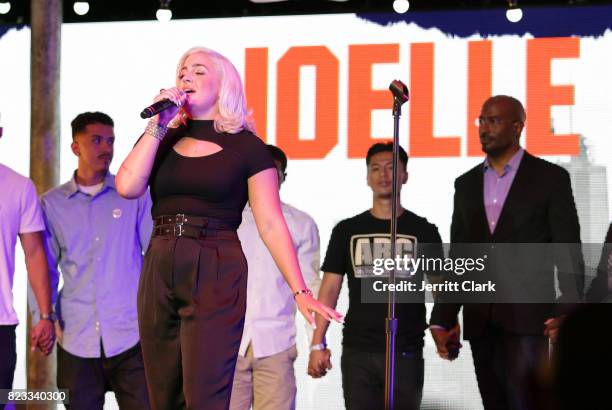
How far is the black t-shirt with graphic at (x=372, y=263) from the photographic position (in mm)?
4965

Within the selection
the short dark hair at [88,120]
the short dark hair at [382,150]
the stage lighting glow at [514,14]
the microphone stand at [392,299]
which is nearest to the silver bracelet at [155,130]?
the microphone stand at [392,299]

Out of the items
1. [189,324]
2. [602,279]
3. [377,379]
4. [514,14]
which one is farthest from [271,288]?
[189,324]

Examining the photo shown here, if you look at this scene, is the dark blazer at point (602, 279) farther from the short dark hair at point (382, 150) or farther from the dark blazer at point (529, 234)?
the short dark hair at point (382, 150)

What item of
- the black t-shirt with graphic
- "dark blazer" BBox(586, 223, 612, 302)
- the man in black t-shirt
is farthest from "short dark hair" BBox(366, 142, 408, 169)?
"dark blazer" BBox(586, 223, 612, 302)

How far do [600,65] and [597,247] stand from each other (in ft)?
3.57

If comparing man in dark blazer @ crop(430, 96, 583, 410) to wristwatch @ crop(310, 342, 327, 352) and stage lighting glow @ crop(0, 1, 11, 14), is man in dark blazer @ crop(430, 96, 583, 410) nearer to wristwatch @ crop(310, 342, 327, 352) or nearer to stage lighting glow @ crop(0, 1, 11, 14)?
wristwatch @ crop(310, 342, 327, 352)

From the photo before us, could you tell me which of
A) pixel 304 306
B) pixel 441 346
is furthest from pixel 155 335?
pixel 441 346

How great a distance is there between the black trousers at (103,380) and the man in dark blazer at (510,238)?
1.62 metres

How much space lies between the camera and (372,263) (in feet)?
16.7

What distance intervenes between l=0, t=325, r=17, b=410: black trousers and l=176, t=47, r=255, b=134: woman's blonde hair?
1.95 meters

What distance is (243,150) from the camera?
2.92 m

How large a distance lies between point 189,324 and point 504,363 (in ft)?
8.33

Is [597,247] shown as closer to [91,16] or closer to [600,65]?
[600,65]

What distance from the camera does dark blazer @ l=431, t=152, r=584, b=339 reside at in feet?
16.0
